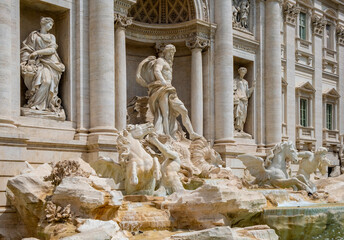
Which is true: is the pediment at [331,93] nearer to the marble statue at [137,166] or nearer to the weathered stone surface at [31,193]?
the marble statue at [137,166]

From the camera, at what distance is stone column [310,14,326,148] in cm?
2598

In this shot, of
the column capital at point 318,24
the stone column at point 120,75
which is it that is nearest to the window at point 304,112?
the column capital at point 318,24

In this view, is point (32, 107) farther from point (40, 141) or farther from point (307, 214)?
point (307, 214)

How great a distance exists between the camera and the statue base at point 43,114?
43.7 feet

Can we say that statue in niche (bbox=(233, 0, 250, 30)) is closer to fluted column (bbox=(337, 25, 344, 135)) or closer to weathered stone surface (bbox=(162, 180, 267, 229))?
fluted column (bbox=(337, 25, 344, 135))

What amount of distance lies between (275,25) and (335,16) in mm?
8120

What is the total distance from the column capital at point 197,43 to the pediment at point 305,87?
787cm

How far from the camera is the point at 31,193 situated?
31.7 ft

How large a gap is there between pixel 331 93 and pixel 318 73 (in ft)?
5.74

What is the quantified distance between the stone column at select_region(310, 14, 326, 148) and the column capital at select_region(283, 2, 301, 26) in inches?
77.7

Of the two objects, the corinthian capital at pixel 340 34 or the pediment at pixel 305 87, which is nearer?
the pediment at pixel 305 87

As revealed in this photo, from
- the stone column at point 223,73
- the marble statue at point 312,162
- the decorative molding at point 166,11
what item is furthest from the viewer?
the stone column at point 223,73

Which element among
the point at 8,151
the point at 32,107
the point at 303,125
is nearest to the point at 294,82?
the point at 303,125

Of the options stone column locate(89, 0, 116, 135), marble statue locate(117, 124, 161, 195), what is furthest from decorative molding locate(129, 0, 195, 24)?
marble statue locate(117, 124, 161, 195)
